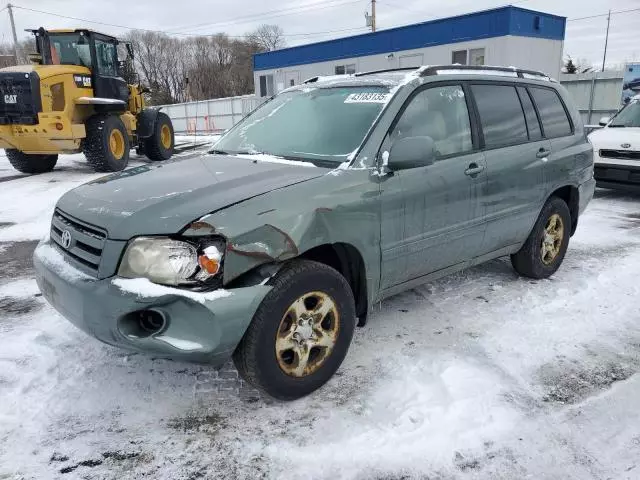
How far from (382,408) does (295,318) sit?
665 millimetres

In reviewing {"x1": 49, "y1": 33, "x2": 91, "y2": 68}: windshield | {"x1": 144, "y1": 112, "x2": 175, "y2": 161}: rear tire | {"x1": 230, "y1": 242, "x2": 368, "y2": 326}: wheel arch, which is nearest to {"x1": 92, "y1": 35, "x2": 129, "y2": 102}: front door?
{"x1": 49, "y1": 33, "x2": 91, "y2": 68}: windshield

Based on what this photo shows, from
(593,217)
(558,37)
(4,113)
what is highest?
(558,37)

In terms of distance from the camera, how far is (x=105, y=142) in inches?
446

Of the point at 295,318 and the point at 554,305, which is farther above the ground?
the point at 295,318

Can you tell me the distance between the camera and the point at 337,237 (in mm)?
2895

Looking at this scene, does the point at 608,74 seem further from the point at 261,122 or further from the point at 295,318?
the point at 295,318

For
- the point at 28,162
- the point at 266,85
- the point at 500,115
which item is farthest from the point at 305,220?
the point at 266,85

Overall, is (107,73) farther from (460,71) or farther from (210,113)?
(210,113)

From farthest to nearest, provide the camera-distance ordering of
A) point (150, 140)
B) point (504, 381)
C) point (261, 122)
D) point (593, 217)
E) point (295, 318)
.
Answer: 1. point (150, 140)
2. point (593, 217)
3. point (261, 122)
4. point (504, 381)
5. point (295, 318)

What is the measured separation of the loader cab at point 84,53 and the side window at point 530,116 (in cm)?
1021

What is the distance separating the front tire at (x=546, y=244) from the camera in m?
4.53

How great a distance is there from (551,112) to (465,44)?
1382 centimetres

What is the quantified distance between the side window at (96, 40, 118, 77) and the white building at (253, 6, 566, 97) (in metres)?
10.1

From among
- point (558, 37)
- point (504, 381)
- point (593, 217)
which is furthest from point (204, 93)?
point (504, 381)
